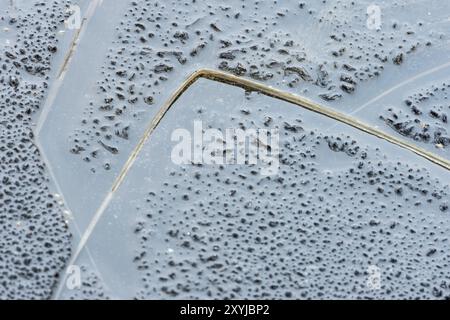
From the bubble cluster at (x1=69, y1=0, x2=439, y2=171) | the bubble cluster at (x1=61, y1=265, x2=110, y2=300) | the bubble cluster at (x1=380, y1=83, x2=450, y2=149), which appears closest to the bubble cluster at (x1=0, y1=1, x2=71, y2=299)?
the bubble cluster at (x1=61, y1=265, x2=110, y2=300)

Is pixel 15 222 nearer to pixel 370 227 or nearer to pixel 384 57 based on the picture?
pixel 370 227

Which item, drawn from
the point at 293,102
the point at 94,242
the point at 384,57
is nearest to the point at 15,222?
the point at 94,242

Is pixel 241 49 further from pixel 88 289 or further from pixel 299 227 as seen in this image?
pixel 88 289

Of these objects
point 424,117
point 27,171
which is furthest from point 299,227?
point 27,171

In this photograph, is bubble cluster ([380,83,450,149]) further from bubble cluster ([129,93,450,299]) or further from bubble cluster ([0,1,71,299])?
bubble cluster ([0,1,71,299])

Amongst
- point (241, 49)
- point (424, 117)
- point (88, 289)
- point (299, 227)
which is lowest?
point (88, 289)

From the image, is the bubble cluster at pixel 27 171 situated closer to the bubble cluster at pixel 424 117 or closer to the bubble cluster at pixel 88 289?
the bubble cluster at pixel 88 289
